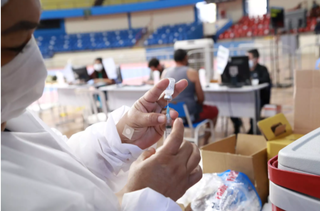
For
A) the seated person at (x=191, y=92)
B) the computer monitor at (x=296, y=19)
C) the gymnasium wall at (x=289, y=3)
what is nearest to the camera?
the seated person at (x=191, y=92)

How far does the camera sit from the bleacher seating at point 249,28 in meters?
12.3

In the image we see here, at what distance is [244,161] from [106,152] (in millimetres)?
480

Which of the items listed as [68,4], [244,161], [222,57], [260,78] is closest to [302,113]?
[244,161]

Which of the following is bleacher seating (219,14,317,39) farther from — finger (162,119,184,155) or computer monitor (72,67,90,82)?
finger (162,119,184,155)

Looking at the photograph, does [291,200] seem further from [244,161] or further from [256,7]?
[256,7]

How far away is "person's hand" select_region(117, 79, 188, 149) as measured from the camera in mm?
795

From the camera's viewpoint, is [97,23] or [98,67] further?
[97,23]

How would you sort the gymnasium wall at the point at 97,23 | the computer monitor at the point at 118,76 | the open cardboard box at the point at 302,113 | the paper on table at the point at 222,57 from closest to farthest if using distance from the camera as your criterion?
the open cardboard box at the point at 302,113, the paper on table at the point at 222,57, the computer monitor at the point at 118,76, the gymnasium wall at the point at 97,23

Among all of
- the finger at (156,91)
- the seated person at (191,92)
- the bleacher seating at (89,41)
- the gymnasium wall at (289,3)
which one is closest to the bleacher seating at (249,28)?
the gymnasium wall at (289,3)

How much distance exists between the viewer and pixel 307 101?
3.64 feet

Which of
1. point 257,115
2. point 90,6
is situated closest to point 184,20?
point 90,6

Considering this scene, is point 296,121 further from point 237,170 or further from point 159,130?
point 159,130

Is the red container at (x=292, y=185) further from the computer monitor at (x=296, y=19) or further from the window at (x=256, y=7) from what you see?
the window at (x=256, y=7)

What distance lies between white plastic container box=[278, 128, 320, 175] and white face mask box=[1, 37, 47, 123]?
1.79 ft
